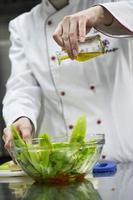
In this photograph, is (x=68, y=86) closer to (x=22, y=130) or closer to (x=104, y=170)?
(x=22, y=130)

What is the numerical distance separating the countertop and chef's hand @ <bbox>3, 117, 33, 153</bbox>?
0.42ft

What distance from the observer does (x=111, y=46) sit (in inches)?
50.9

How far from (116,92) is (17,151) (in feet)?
1.59

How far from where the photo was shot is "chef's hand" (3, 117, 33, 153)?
1.08 meters

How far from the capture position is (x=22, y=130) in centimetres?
114

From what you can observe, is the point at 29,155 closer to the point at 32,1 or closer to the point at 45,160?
the point at 45,160

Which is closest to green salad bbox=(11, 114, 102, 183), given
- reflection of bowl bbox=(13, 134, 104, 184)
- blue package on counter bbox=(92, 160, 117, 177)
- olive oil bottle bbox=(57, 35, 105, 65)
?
reflection of bowl bbox=(13, 134, 104, 184)

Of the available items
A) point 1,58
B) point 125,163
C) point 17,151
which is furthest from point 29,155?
point 1,58

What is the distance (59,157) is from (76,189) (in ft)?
0.20

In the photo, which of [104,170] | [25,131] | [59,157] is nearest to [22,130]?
[25,131]

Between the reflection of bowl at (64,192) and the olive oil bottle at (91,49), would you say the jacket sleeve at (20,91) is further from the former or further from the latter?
the reflection of bowl at (64,192)

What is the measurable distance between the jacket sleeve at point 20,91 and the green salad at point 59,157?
375 mm

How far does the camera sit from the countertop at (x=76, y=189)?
738 mm

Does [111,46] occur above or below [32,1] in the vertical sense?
below
